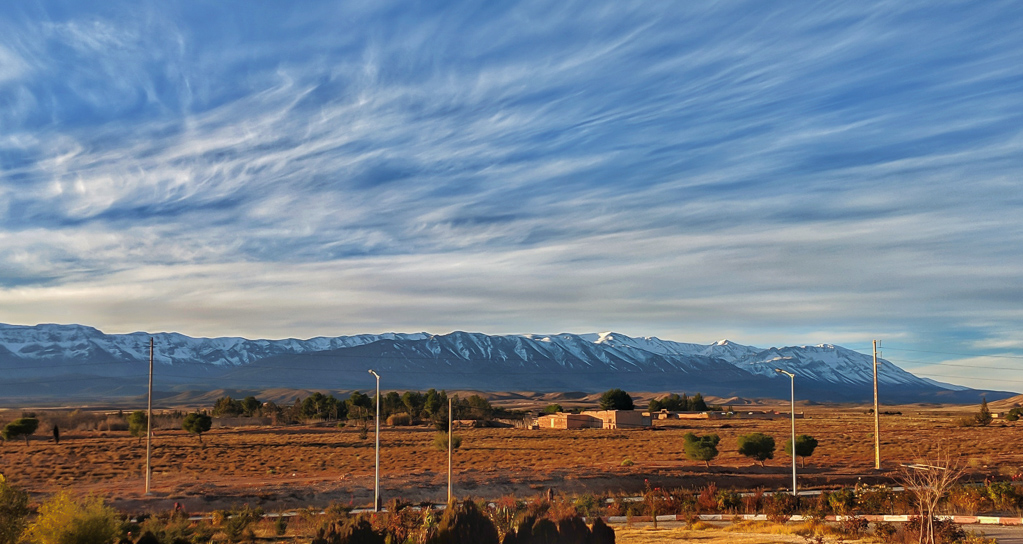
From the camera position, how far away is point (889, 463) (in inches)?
2109

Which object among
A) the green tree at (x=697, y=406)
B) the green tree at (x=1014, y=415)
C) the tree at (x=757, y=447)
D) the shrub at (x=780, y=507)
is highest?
the shrub at (x=780, y=507)

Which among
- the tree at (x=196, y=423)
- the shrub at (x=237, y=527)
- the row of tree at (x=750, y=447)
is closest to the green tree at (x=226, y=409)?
the tree at (x=196, y=423)

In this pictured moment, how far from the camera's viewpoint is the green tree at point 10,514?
801 inches

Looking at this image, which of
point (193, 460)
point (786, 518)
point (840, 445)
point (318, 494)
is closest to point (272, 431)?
point (193, 460)

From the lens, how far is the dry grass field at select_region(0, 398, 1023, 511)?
44.3 metres

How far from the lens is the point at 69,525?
72.5 ft

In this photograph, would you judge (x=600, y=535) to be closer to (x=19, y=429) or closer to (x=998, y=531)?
(x=998, y=531)

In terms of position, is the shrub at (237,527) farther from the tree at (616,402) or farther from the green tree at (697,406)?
the green tree at (697,406)

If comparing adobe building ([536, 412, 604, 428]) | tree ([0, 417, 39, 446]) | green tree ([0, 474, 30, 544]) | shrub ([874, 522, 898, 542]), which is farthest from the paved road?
adobe building ([536, 412, 604, 428])

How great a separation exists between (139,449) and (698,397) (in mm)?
110668

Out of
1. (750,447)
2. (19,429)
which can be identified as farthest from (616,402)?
(19,429)

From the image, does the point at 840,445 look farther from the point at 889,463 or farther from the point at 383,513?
the point at 383,513

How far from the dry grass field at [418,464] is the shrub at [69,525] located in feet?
60.0

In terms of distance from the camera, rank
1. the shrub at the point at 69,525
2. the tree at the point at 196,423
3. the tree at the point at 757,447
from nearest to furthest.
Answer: the shrub at the point at 69,525
the tree at the point at 757,447
the tree at the point at 196,423
